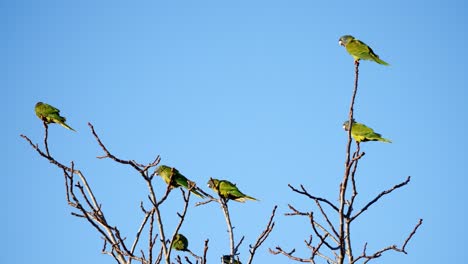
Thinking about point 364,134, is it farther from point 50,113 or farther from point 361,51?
point 50,113

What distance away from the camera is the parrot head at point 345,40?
8.49 m

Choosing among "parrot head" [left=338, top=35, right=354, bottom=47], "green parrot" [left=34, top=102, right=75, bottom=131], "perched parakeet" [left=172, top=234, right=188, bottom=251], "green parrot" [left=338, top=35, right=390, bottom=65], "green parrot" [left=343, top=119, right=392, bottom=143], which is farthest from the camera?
"perched parakeet" [left=172, top=234, right=188, bottom=251]

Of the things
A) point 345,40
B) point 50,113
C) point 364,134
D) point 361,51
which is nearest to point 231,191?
point 364,134

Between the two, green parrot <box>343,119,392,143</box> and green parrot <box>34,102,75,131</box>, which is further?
green parrot <box>34,102,75,131</box>

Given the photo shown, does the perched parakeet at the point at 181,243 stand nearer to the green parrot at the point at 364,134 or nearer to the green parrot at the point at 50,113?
the green parrot at the point at 50,113

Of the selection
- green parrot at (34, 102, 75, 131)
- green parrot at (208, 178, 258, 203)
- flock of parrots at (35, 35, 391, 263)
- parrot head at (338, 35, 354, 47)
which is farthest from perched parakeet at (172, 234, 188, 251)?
parrot head at (338, 35, 354, 47)

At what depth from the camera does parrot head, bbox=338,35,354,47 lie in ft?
27.8

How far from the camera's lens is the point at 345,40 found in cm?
860

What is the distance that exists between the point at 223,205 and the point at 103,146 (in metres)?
1.21

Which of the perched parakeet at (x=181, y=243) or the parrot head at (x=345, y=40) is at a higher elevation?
the parrot head at (x=345, y=40)

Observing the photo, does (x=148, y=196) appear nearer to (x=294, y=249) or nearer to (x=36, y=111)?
(x=294, y=249)

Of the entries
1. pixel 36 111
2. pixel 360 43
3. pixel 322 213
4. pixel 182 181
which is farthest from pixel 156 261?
pixel 36 111

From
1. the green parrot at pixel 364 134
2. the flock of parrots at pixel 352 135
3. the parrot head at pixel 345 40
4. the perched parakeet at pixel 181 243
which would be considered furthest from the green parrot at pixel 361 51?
the perched parakeet at pixel 181 243

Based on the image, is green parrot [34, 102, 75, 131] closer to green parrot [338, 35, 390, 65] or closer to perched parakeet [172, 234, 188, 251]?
perched parakeet [172, 234, 188, 251]
